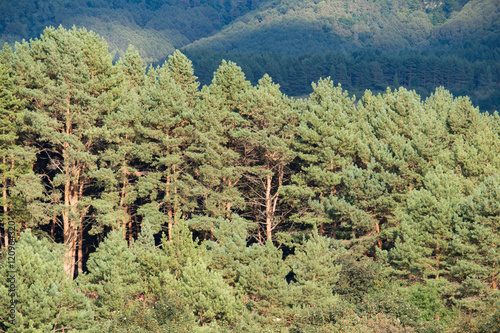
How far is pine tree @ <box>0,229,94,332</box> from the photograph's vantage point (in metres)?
25.5

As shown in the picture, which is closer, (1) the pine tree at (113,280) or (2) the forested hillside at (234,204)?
(2) the forested hillside at (234,204)

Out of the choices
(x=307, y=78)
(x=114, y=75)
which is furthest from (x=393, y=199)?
(x=307, y=78)

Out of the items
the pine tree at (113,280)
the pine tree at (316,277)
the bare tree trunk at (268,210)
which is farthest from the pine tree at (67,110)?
the pine tree at (316,277)

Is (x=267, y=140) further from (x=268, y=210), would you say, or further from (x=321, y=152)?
(x=268, y=210)

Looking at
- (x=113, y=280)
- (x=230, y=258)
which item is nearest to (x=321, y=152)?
(x=230, y=258)

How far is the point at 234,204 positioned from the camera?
4288cm

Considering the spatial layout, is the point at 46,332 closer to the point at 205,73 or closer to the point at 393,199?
the point at 393,199

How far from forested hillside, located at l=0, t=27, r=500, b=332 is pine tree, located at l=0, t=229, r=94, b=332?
0.10 m

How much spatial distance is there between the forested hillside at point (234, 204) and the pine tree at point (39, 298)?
0.32 feet

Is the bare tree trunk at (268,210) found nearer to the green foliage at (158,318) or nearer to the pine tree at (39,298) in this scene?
the green foliage at (158,318)

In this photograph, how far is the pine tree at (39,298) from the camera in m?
25.5

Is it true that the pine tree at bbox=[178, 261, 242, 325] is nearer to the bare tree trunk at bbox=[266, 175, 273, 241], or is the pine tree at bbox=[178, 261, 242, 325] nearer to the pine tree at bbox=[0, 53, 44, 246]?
the pine tree at bbox=[0, 53, 44, 246]

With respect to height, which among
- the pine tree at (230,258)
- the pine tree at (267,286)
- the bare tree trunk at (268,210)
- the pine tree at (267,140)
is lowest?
the pine tree at (267,286)

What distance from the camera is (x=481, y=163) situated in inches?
1494
